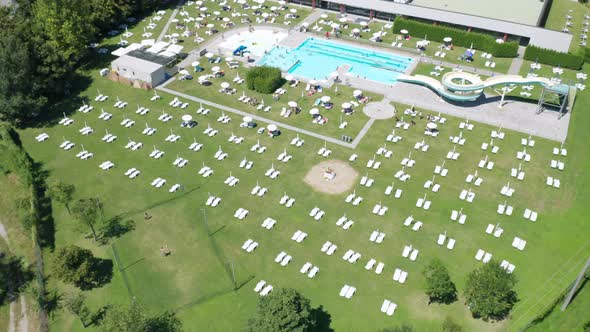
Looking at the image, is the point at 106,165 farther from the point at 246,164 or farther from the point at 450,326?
the point at 450,326

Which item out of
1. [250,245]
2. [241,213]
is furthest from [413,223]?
[241,213]

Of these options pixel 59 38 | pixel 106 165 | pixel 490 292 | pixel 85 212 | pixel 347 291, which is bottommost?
pixel 347 291

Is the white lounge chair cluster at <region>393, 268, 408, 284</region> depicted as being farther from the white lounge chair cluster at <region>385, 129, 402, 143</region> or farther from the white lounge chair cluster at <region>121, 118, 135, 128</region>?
the white lounge chair cluster at <region>121, 118, 135, 128</region>

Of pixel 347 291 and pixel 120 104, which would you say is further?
pixel 120 104

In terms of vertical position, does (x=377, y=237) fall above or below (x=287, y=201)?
below

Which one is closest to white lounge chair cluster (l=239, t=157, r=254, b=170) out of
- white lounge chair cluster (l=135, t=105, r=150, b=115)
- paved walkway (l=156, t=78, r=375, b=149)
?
paved walkway (l=156, t=78, r=375, b=149)

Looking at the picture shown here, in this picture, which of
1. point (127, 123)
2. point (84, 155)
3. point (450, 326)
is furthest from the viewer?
point (127, 123)

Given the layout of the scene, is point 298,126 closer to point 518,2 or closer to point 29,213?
point 29,213

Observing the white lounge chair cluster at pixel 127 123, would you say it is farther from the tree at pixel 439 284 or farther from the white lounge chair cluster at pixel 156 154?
the tree at pixel 439 284

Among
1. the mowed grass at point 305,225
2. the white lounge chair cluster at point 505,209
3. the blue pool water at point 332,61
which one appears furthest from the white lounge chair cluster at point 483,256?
the blue pool water at point 332,61
